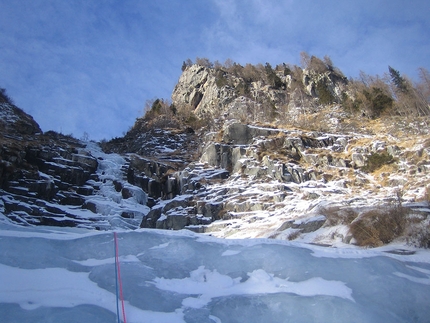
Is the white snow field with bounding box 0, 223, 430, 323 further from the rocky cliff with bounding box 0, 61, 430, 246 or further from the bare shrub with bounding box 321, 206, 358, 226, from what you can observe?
the rocky cliff with bounding box 0, 61, 430, 246

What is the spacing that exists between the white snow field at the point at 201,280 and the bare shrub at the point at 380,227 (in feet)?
5.54

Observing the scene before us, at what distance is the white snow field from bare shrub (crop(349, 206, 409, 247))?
1.69 metres

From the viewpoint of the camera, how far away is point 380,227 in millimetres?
9352

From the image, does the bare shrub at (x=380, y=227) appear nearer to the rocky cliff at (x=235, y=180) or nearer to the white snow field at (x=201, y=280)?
the rocky cliff at (x=235, y=180)

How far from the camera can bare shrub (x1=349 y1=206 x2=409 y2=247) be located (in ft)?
29.8

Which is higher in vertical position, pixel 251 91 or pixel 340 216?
pixel 251 91

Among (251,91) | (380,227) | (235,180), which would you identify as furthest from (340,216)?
(251,91)

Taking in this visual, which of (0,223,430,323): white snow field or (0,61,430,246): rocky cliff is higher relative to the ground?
(0,61,430,246): rocky cliff

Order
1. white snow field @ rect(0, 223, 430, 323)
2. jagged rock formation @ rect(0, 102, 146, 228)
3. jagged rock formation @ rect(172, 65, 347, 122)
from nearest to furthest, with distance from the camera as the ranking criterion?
white snow field @ rect(0, 223, 430, 323), jagged rock formation @ rect(0, 102, 146, 228), jagged rock formation @ rect(172, 65, 347, 122)

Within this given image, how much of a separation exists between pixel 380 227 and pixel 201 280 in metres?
5.65

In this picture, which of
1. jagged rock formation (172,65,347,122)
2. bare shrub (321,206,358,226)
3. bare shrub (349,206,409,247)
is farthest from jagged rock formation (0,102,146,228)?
jagged rock formation (172,65,347,122)

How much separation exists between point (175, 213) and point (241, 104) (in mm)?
31000

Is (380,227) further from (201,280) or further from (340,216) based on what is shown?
(201,280)

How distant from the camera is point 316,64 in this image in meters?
60.3
